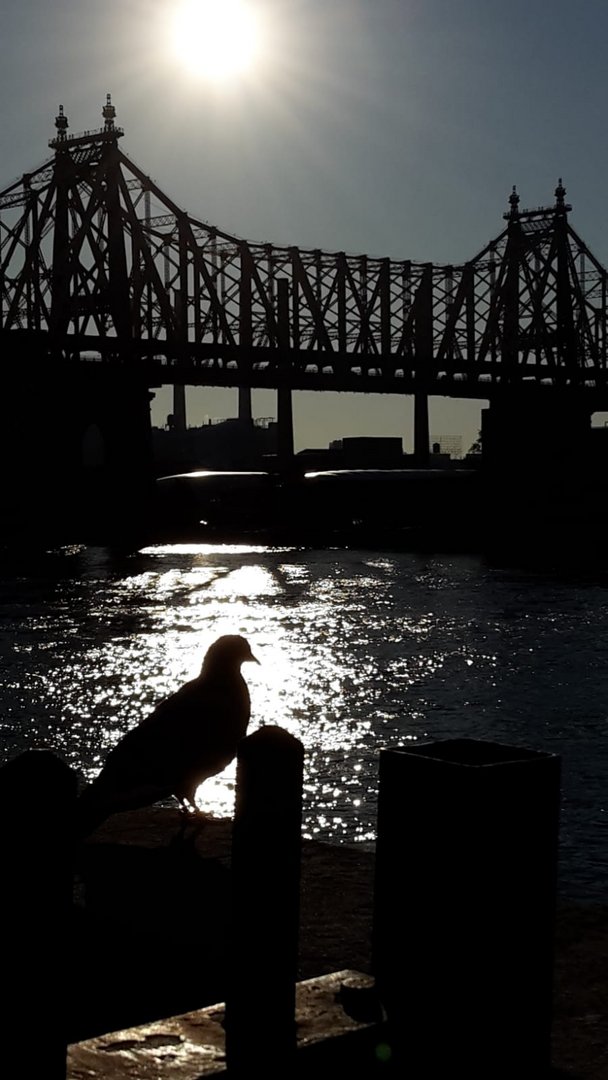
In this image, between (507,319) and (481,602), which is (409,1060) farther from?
(507,319)

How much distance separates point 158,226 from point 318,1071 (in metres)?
104

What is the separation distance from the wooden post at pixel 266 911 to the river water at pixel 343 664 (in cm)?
74

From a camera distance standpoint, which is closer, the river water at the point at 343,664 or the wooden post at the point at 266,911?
the wooden post at the point at 266,911

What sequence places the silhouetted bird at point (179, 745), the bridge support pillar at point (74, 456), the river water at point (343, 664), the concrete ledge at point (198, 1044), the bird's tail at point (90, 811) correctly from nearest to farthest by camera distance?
the concrete ledge at point (198, 1044), the bird's tail at point (90, 811), the silhouetted bird at point (179, 745), the river water at point (343, 664), the bridge support pillar at point (74, 456)

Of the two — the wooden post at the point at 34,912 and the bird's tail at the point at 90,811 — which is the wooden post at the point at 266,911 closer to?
the wooden post at the point at 34,912

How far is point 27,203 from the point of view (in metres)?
96.8

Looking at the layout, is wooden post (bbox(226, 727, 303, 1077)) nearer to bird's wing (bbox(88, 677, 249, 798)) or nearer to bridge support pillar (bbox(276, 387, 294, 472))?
bird's wing (bbox(88, 677, 249, 798))

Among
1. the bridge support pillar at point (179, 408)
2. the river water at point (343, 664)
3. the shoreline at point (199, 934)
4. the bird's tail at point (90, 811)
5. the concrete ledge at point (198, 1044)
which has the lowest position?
the river water at point (343, 664)

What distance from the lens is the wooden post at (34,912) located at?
2441 millimetres

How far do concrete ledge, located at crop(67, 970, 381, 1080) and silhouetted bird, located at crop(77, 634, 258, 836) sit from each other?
2216 mm

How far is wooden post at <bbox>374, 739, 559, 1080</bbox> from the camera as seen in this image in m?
3.55

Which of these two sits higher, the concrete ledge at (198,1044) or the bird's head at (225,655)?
the bird's head at (225,655)

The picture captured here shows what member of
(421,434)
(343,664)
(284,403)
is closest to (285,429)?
(284,403)

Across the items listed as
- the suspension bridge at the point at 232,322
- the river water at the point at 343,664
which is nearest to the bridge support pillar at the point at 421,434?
the suspension bridge at the point at 232,322
